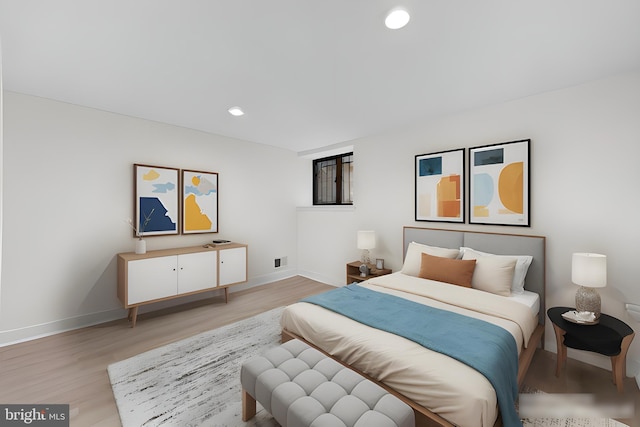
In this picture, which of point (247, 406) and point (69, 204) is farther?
point (69, 204)

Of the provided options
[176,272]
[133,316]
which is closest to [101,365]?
[133,316]

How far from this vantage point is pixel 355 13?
5.98 ft

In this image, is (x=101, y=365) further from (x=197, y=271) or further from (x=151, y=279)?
(x=197, y=271)

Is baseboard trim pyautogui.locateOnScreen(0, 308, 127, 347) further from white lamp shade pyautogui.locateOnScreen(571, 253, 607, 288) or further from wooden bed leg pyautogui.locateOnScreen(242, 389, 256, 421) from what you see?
white lamp shade pyautogui.locateOnScreen(571, 253, 607, 288)

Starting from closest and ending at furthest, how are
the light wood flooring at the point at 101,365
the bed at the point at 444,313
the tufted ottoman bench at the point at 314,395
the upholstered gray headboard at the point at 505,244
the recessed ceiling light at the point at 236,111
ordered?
the tufted ottoman bench at the point at 314,395, the bed at the point at 444,313, the light wood flooring at the point at 101,365, the upholstered gray headboard at the point at 505,244, the recessed ceiling light at the point at 236,111

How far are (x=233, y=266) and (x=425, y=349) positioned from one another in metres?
2.83

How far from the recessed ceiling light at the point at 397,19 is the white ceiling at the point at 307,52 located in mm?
40

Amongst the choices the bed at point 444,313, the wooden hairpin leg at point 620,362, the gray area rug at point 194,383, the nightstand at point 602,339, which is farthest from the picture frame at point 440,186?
the gray area rug at point 194,383

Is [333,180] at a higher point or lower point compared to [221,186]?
higher

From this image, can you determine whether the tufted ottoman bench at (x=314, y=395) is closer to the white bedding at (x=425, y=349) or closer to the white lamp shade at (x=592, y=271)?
the white bedding at (x=425, y=349)

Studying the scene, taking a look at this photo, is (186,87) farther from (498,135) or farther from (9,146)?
(498,135)

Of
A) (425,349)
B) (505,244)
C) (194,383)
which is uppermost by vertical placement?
(505,244)

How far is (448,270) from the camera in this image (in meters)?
2.96

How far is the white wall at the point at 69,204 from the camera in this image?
112 inches
